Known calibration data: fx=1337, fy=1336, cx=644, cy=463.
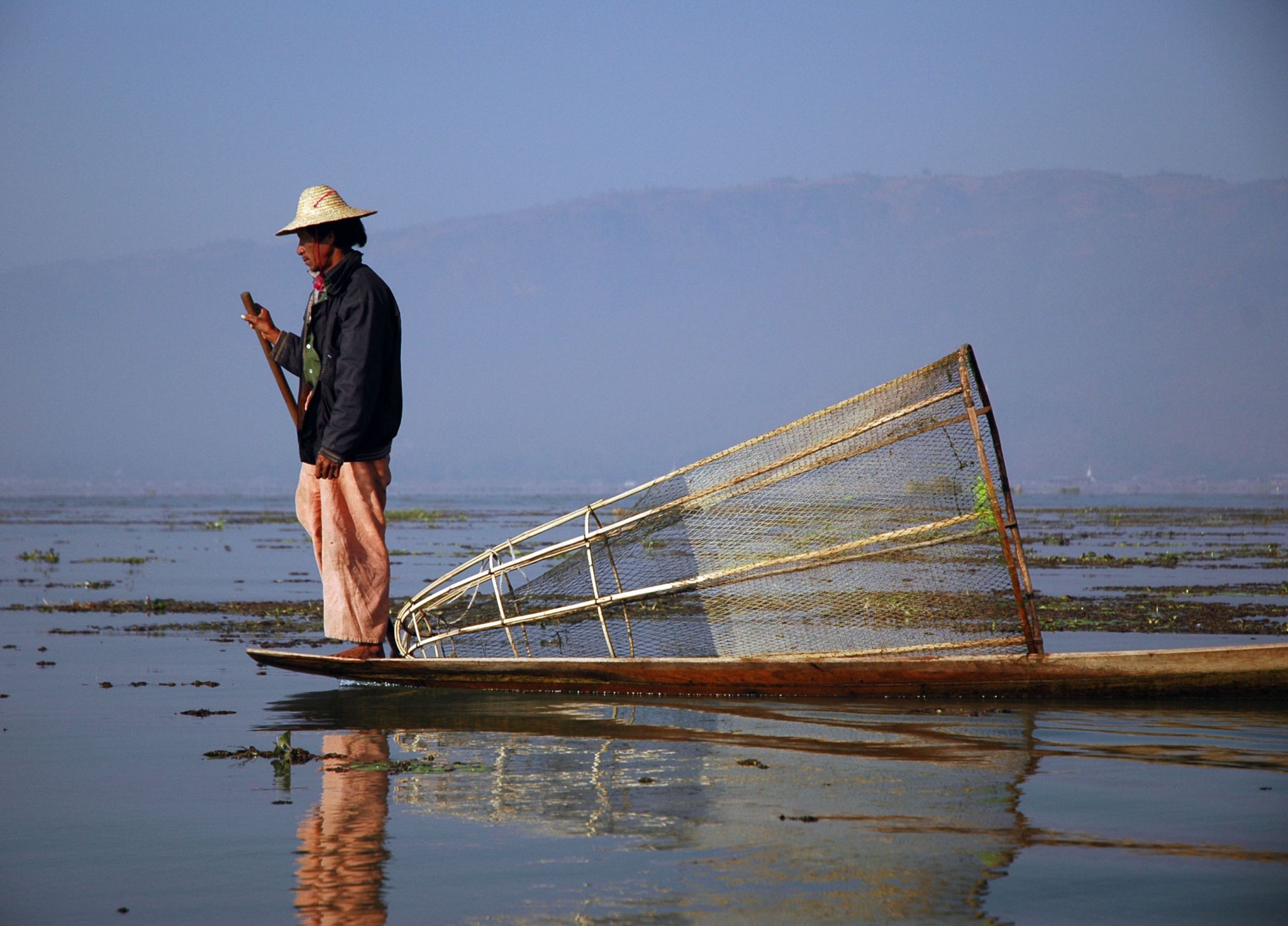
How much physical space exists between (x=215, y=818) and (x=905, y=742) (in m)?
2.97

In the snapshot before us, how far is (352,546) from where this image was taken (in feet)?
24.7

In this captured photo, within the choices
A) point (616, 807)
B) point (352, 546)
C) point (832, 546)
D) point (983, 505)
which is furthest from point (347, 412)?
point (983, 505)

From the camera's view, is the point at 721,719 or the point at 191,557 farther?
the point at 191,557

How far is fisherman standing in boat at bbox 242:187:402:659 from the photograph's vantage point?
24.2ft

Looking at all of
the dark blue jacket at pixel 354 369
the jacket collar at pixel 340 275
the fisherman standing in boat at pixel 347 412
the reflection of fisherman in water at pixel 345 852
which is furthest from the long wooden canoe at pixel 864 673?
the jacket collar at pixel 340 275

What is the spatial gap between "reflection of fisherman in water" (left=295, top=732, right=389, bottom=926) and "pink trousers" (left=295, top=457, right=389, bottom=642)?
198cm

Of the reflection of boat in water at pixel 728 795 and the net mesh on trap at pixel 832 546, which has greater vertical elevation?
the net mesh on trap at pixel 832 546

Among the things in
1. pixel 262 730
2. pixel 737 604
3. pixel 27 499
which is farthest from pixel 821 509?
pixel 27 499

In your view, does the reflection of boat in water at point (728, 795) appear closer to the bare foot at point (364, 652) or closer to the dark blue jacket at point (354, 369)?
the bare foot at point (364, 652)

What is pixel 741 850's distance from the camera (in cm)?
418

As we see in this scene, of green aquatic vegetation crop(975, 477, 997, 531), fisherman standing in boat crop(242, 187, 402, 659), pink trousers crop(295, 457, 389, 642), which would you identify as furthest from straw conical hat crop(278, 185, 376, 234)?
green aquatic vegetation crop(975, 477, 997, 531)

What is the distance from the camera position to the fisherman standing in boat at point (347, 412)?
7.38 metres

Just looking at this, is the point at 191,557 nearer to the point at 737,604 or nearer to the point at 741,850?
the point at 737,604

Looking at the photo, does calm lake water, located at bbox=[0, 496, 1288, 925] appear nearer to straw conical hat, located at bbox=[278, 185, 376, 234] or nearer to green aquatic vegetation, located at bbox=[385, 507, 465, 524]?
straw conical hat, located at bbox=[278, 185, 376, 234]
